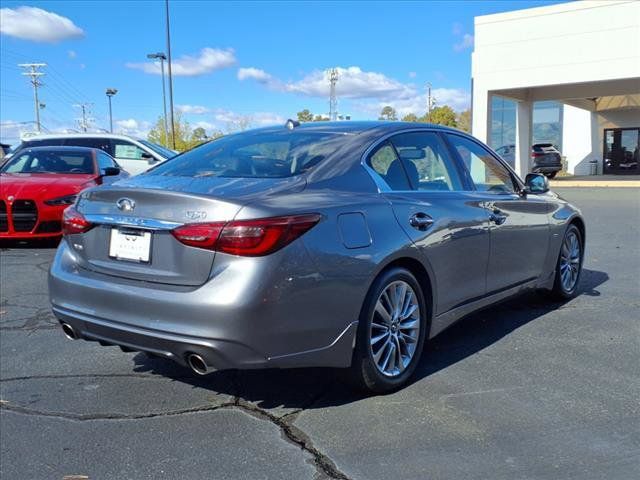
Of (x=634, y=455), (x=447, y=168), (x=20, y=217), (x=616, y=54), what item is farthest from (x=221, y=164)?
(x=616, y=54)

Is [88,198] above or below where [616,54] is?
below

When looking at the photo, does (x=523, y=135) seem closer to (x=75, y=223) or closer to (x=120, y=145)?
(x=120, y=145)

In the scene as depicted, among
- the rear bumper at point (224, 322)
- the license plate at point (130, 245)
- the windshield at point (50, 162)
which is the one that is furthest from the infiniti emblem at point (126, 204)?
the windshield at point (50, 162)

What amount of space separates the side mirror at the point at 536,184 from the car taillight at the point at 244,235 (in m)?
2.98

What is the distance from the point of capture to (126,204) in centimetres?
340

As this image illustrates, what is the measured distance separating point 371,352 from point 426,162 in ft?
4.88

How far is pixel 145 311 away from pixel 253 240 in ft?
2.32

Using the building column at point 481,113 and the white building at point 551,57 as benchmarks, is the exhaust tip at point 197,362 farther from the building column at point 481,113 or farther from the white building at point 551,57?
the building column at point 481,113

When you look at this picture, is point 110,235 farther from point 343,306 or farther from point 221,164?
point 343,306

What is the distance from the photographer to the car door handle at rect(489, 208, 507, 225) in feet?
15.3

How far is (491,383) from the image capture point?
156 inches

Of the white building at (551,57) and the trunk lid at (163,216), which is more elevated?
the white building at (551,57)

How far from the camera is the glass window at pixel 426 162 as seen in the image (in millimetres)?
4203

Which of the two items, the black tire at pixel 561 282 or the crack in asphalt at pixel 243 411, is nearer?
the crack in asphalt at pixel 243 411
